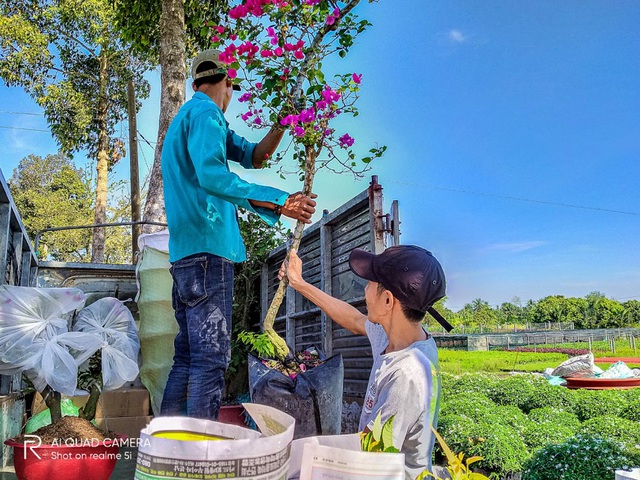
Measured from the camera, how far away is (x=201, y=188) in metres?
2.18

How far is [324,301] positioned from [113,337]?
1.70 m

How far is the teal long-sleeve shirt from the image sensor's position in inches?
74.1

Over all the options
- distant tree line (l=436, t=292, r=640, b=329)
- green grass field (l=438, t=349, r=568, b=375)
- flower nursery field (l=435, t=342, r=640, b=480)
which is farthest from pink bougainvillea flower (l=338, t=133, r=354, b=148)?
distant tree line (l=436, t=292, r=640, b=329)

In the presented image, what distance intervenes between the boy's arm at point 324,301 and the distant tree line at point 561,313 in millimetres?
69531

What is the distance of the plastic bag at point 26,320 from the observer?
2400 mm

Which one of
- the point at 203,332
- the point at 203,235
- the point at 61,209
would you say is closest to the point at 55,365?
the point at 203,332

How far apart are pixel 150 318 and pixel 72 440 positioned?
1.93 metres

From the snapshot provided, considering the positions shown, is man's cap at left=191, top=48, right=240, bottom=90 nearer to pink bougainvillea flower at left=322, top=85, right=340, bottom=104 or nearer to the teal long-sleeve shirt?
the teal long-sleeve shirt

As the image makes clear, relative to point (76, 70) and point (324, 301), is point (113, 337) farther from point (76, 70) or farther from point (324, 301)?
point (76, 70)

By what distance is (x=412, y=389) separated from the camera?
127cm

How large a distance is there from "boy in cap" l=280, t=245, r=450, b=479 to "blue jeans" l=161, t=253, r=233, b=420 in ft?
1.85

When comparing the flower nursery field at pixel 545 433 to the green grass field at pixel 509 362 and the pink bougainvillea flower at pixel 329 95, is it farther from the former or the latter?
the green grass field at pixel 509 362

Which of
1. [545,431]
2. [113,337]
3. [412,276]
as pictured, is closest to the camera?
[412,276]

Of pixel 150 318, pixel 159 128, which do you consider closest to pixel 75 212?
pixel 159 128
